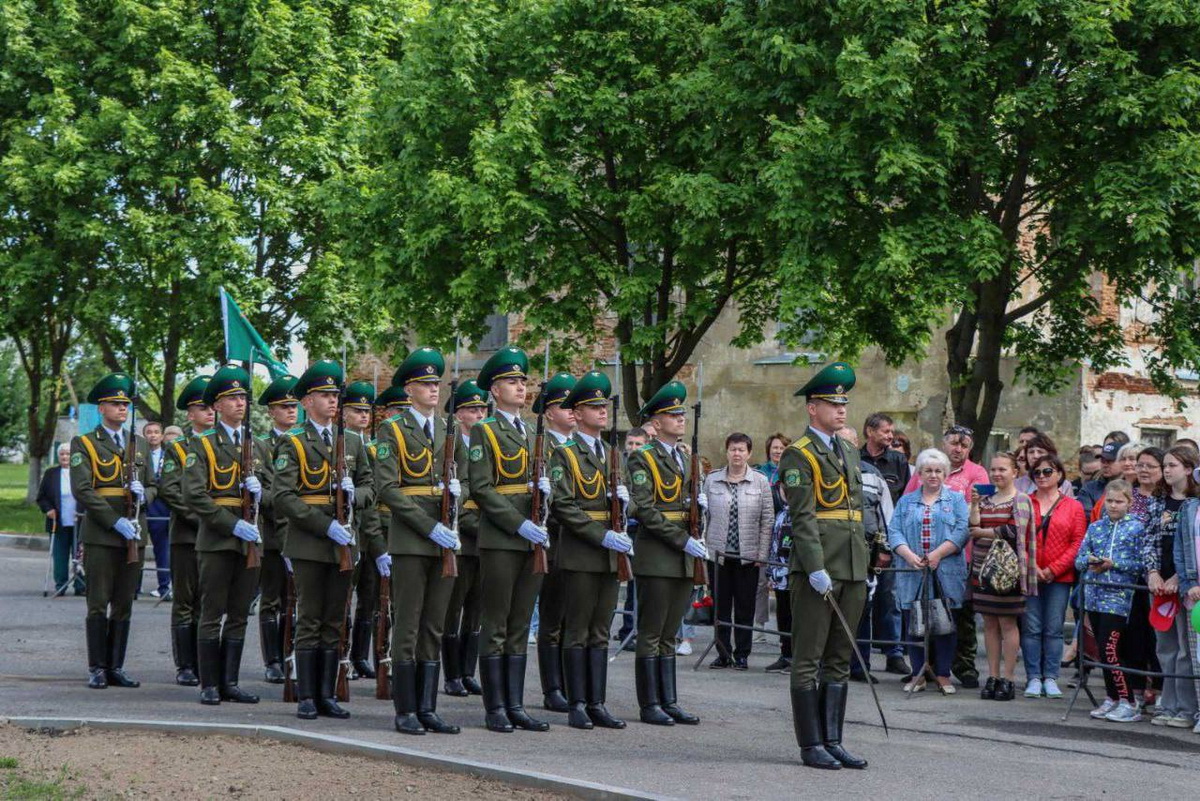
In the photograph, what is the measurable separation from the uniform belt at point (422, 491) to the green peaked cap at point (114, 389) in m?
2.99

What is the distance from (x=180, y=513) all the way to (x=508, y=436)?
2843 millimetres

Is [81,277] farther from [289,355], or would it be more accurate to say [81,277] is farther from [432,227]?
[432,227]

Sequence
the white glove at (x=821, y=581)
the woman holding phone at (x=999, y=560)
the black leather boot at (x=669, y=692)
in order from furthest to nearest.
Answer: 1. the woman holding phone at (x=999, y=560)
2. the black leather boot at (x=669, y=692)
3. the white glove at (x=821, y=581)

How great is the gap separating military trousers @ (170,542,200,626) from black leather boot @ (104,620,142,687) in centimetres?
37

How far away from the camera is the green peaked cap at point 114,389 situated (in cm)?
1178

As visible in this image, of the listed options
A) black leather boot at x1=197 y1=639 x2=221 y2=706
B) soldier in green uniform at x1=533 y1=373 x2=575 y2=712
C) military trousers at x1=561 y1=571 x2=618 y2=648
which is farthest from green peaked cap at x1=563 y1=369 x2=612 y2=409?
black leather boot at x1=197 y1=639 x2=221 y2=706

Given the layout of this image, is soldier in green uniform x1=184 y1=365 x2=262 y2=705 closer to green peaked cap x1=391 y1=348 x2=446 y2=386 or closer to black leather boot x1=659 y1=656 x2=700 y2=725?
green peaked cap x1=391 y1=348 x2=446 y2=386

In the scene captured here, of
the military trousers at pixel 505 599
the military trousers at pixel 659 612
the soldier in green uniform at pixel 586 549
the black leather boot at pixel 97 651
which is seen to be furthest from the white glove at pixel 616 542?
the black leather boot at pixel 97 651

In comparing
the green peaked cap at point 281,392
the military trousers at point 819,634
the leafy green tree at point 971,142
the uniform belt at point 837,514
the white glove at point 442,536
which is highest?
the leafy green tree at point 971,142

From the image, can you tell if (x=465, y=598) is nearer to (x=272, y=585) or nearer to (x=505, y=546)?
(x=272, y=585)

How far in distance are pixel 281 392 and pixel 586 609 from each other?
2.66 m

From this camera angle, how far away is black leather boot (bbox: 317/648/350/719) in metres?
10.3

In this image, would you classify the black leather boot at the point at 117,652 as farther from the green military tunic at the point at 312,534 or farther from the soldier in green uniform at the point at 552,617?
the soldier in green uniform at the point at 552,617

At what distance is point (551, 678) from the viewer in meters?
11.0
